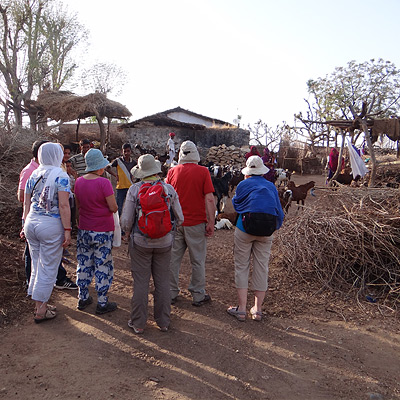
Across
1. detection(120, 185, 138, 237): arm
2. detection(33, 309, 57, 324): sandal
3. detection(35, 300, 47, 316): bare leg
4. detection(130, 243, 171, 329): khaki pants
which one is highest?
detection(120, 185, 138, 237): arm

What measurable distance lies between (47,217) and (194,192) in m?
1.47

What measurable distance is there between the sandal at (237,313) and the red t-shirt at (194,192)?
1.02 m

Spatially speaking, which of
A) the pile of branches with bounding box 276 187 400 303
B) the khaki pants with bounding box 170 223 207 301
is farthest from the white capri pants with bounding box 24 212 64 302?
the pile of branches with bounding box 276 187 400 303

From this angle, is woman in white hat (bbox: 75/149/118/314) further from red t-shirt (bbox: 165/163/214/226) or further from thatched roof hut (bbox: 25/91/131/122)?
thatched roof hut (bbox: 25/91/131/122)

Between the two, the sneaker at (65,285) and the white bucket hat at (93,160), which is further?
the sneaker at (65,285)

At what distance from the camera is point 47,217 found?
3.14 m

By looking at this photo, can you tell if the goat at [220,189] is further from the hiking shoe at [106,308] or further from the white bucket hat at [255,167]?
the hiking shoe at [106,308]

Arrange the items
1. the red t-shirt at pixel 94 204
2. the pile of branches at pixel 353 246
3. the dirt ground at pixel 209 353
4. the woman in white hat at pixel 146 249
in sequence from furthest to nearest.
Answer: the pile of branches at pixel 353 246
the red t-shirt at pixel 94 204
the woman in white hat at pixel 146 249
the dirt ground at pixel 209 353

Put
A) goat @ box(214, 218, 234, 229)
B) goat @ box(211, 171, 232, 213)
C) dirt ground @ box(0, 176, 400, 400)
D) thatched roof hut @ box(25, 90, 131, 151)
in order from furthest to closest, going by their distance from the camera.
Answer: thatched roof hut @ box(25, 90, 131, 151)
goat @ box(211, 171, 232, 213)
goat @ box(214, 218, 234, 229)
dirt ground @ box(0, 176, 400, 400)

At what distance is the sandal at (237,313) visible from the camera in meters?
3.56

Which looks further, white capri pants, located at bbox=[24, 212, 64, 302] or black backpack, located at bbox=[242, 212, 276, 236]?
black backpack, located at bbox=[242, 212, 276, 236]

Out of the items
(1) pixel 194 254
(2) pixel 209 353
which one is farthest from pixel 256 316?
(1) pixel 194 254

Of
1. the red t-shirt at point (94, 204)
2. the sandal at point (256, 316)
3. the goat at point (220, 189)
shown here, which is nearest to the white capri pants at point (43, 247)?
the red t-shirt at point (94, 204)

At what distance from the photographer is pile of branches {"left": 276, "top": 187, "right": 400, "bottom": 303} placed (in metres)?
4.34
